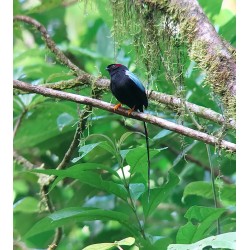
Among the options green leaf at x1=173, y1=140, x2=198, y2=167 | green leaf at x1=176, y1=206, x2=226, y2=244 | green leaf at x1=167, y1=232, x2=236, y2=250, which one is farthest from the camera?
green leaf at x1=173, y1=140, x2=198, y2=167

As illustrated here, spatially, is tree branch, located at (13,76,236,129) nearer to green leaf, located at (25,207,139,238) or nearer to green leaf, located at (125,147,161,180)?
green leaf, located at (125,147,161,180)

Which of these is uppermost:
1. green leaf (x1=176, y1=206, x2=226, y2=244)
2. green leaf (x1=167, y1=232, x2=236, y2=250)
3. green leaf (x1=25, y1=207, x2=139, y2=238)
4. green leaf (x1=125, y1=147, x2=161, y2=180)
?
green leaf (x1=125, y1=147, x2=161, y2=180)

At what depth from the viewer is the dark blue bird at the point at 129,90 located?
3543mm

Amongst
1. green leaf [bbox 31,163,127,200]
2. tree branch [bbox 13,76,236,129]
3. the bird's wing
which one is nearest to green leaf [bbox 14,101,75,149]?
tree branch [bbox 13,76,236,129]

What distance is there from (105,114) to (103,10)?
2.80ft

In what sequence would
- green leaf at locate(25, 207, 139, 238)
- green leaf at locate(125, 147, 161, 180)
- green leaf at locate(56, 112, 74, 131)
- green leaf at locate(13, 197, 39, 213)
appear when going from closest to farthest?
1. green leaf at locate(25, 207, 139, 238)
2. green leaf at locate(125, 147, 161, 180)
3. green leaf at locate(56, 112, 74, 131)
4. green leaf at locate(13, 197, 39, 213)

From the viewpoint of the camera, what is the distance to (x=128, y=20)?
347 cm

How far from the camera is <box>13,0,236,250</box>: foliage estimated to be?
3.22 m

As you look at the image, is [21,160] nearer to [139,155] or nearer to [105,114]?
[105,114]

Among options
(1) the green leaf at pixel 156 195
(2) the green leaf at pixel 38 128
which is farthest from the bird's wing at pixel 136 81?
(2) the green leaf at pixel 38 128

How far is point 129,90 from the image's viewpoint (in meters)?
3.61

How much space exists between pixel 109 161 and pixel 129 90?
116 centimetres

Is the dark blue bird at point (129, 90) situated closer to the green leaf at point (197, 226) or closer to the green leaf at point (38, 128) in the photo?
the green leaf at point (197, 226)

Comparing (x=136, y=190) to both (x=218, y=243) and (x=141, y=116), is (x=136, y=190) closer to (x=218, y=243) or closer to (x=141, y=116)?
(x=141, y=116)
